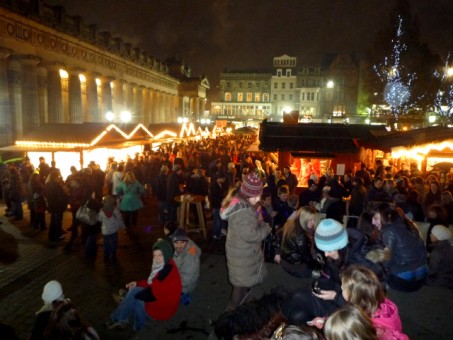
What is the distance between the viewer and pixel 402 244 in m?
4.59

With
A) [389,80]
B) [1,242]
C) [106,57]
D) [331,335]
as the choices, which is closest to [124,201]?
[1,242]

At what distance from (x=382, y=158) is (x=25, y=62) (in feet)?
71.5

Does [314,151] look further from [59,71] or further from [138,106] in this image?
[138,106]

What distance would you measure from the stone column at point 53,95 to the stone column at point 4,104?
4349 millimetres

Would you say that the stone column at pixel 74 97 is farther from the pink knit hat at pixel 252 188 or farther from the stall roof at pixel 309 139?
the pink knit hat at pixel 252 188

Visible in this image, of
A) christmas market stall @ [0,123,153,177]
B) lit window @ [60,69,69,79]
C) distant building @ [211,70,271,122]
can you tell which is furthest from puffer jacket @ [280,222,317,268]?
distant building @ [211,70,271,122]

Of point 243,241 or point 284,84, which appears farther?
point 284,84

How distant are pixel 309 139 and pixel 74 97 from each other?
20199 millimetres

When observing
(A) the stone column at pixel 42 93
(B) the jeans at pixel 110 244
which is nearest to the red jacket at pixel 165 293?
(B) the jeans at pixel 110 244

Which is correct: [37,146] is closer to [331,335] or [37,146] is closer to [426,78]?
[331,335]

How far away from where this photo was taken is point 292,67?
7769 cm

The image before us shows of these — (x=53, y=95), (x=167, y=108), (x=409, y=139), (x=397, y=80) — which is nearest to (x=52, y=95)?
(x=53, y=95)

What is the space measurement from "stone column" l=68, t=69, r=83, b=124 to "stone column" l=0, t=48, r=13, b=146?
7.31m

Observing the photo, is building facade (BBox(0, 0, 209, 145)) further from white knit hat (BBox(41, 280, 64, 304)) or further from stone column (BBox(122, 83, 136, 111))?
white knit hat (BBox(41, 280, 64, 304))
